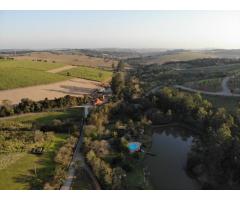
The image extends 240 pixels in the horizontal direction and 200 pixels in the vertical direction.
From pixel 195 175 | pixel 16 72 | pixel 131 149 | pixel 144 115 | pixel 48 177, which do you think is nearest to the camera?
pixel 48 177

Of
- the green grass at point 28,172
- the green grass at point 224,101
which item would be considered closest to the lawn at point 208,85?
the green grass at point 224,101

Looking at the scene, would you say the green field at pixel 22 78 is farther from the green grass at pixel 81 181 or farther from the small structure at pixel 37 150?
the green grass at pixel 81 181

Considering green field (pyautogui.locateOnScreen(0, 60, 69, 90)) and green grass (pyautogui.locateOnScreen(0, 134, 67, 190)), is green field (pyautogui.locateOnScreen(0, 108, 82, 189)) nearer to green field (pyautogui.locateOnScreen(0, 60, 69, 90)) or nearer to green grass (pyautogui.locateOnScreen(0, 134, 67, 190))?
green grass (pyautogui.locateOnScreen(0, 134, 67, 190))

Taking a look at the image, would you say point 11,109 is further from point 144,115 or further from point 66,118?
point 144,115

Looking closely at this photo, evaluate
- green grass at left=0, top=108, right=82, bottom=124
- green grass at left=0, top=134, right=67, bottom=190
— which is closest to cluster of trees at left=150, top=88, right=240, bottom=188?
green grass at left=0, top=134, right=67, bottom=190

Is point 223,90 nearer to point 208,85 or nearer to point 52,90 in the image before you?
point 208,85

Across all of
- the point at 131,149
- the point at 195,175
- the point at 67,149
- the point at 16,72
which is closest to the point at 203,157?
the point at 195,175

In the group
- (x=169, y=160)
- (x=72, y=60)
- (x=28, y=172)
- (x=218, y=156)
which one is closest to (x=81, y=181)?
(x=28, y=172)
